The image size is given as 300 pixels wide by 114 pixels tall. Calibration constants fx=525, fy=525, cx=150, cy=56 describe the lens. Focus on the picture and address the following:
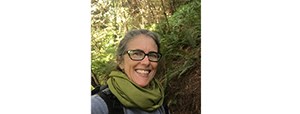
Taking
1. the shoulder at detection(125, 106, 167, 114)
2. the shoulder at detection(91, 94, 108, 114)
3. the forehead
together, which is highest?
the forehead

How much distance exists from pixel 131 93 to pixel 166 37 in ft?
0.85

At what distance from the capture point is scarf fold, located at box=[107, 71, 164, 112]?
1955 millimetres

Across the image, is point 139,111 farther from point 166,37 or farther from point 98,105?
point 166,37

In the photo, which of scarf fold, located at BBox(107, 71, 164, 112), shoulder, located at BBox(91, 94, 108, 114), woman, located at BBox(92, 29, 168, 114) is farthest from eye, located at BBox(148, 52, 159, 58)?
shoulder, located at BBox(91, 94, 108, 114)

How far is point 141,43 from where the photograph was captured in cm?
198

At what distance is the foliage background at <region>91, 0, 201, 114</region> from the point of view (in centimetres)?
197

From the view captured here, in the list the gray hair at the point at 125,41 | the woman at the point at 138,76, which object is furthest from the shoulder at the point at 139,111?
the gray hair at the point at 125,41

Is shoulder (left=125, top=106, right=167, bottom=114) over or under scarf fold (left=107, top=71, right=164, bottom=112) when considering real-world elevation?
under

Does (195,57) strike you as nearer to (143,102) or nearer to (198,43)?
(198,43)

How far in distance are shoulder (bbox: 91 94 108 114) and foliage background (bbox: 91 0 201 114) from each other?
0.06m

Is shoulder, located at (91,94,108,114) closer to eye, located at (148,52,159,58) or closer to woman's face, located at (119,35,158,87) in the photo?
woman's face, located at (119,35,158,87)
